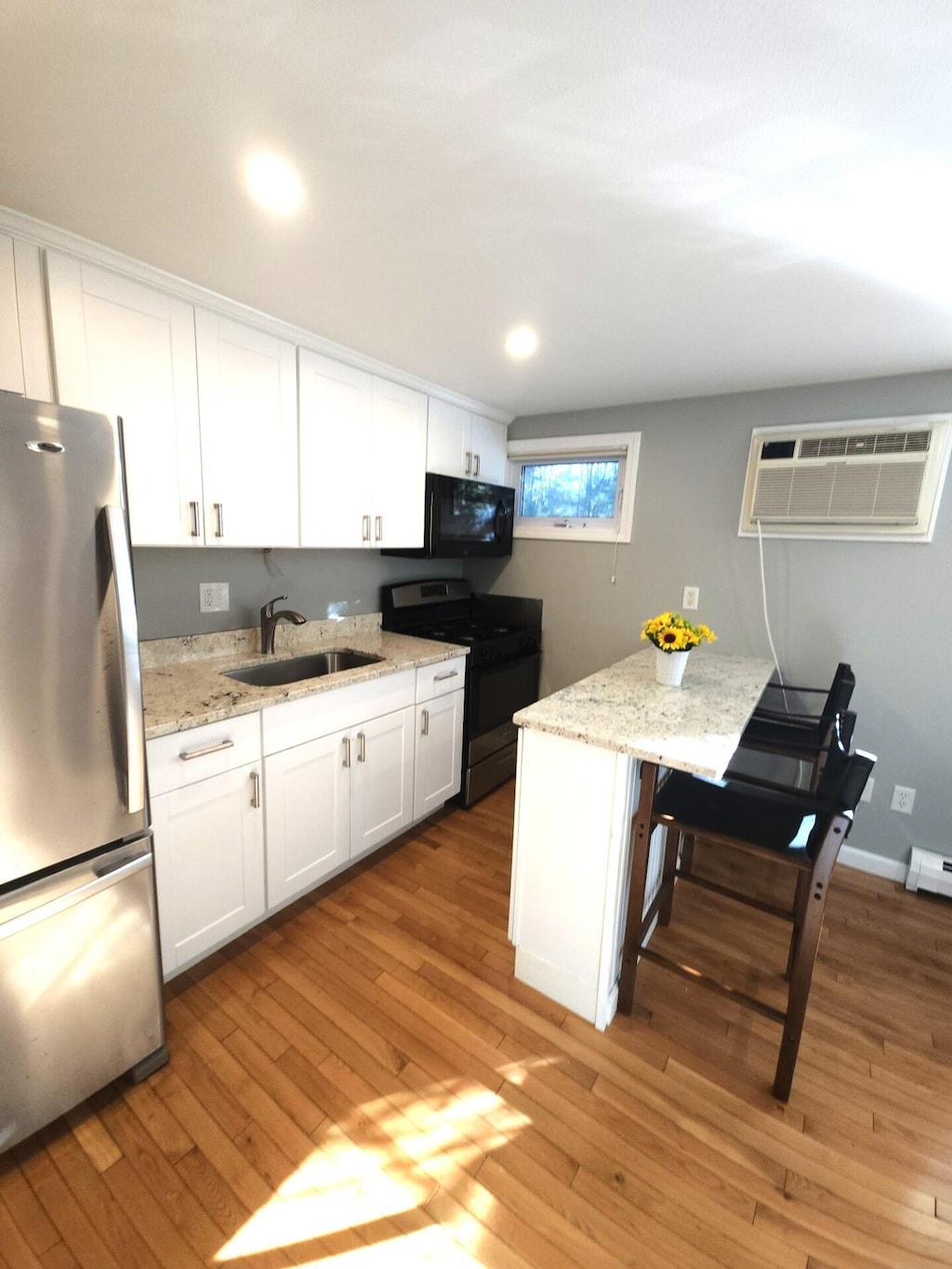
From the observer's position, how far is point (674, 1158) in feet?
4.22

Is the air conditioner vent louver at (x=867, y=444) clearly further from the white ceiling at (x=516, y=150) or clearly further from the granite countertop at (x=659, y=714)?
the granite countertop at (x=659, y=714)

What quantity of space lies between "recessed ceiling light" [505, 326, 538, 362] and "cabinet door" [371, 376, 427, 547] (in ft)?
2.13

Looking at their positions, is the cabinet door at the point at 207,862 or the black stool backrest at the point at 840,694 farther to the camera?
the black stool backrest at the point at 840,694

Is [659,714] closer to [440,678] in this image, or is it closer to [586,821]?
[586,821]

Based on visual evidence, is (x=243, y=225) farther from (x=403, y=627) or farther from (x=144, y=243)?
(x=403, y=627)

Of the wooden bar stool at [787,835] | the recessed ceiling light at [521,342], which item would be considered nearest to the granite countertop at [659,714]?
the wooden bar stool at [787,835]

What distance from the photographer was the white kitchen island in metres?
1.52

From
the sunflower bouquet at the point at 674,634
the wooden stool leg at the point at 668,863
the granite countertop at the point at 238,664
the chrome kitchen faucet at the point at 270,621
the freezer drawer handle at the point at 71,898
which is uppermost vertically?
the sunflower bouquet at the point at 674,634

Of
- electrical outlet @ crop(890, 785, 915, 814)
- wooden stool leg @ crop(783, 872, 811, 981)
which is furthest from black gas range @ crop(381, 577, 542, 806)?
electrical outlet @ crop(890, 785, 915, 814)

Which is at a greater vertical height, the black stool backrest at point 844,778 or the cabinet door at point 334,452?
the cabinet door at point 334,452

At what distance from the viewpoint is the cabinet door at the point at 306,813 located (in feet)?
6.19

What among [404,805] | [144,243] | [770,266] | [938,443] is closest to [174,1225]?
[404,805]

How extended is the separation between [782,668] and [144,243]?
3.06 meters

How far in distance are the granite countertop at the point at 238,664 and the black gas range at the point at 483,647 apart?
194 mm
